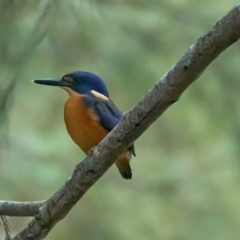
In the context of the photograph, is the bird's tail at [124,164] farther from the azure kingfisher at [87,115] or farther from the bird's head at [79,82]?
the bird's head at [79,82]

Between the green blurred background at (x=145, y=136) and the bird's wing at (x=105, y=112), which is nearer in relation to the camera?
the bird's wing at (x=105, y=112)

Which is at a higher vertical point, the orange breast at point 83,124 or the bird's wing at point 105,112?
the bird's wing at point 105,112

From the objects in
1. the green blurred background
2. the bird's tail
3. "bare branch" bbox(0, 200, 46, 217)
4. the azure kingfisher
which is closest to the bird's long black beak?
the azure kingfisher

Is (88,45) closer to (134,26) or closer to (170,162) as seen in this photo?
(134,26)

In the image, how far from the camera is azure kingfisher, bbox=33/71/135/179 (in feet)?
6.54

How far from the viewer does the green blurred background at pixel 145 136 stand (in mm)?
2836

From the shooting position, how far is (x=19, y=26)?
2.05 meters

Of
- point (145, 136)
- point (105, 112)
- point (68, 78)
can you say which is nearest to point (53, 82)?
point (68, 78)

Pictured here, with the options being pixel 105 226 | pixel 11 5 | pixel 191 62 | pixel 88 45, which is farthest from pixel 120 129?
pixel 105 226

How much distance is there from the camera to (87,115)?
79.1 inches

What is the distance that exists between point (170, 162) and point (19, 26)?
1.76 m

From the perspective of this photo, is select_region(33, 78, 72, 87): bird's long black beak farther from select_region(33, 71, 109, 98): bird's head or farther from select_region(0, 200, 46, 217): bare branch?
select_region(0, 200, 46, 217): bare branch

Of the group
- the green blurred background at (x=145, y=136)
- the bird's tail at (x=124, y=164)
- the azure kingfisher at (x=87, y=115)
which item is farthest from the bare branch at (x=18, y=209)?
the green blurred background at (x=145, y=136)

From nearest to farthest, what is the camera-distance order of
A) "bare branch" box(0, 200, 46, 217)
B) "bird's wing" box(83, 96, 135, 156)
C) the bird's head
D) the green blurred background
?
"bare branch" box(0, 200, 46, 217), "bird's wing" box(83, 96, 135, 156), the bird's head, the green blurred background
